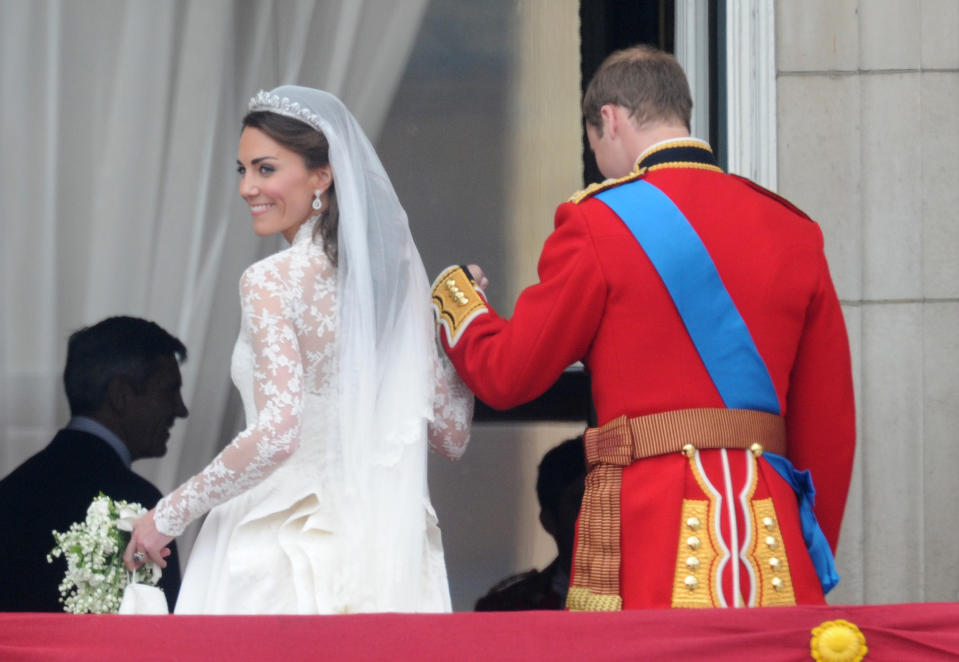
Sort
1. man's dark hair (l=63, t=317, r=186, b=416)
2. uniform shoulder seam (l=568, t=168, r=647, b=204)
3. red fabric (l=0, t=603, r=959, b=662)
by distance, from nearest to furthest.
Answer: red fabric (l=0, t=603, r=959, b=662) < uniform shoulder seam (l=568, t=168, r=647, b=204) < man's dark hair (l=63, t=317, r=186, b=416)

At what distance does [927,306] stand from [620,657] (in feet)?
5.76

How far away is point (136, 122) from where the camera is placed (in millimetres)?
4719

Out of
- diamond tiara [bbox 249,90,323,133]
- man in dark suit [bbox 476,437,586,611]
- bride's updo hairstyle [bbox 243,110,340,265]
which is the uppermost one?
diamond tiara [bbox 249,90,323,133]

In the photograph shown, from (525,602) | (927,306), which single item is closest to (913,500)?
(927,306)

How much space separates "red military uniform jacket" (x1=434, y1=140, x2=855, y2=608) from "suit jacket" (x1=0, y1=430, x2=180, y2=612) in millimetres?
1460

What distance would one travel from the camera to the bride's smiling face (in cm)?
336

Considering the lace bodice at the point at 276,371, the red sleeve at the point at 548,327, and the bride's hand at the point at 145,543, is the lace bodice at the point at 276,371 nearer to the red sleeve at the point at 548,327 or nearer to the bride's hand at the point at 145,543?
the bride's hand at the point at 145,543

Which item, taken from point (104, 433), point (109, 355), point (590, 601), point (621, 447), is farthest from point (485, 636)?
point (109, 355)

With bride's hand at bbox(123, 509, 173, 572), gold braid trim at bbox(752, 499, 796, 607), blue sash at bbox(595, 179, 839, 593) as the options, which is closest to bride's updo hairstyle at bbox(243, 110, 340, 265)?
blue sash at bbox(595, 179, 839, 593)

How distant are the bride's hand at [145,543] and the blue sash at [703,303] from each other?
1.11 m

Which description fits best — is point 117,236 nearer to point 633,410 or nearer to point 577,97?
point 577,97

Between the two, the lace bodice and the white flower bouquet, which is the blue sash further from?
the white flower bouquet

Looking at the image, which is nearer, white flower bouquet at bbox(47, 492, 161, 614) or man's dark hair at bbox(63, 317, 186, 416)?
white flower bouquet at bbox(47, 492, 161, 614)

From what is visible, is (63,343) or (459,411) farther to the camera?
(63,343)
